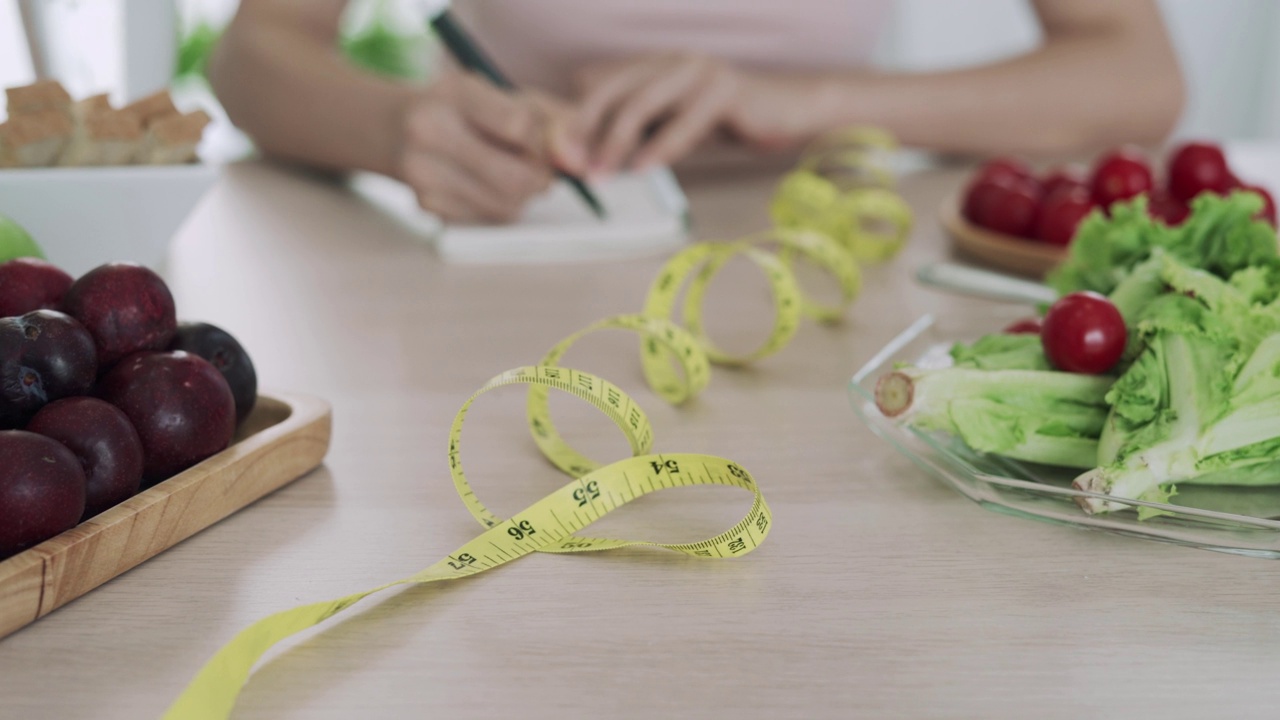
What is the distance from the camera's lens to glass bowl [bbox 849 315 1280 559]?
0.62m

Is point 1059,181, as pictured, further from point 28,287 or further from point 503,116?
point 28,287

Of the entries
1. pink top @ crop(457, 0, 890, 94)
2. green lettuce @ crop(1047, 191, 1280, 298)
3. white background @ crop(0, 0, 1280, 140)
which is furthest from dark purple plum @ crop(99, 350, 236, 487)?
white background @ crop(0, 0, 1280, 140)

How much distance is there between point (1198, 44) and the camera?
174 inches

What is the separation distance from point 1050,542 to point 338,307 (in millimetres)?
786

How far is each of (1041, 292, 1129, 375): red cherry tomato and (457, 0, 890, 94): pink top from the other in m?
1.47

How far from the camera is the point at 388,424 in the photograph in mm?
838

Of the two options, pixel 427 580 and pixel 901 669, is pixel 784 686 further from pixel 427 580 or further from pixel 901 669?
pixel 427 580

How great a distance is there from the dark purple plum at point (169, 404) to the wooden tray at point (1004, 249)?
964 mm

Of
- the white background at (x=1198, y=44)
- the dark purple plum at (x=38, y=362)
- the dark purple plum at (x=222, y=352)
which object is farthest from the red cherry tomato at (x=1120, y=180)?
the white background at (x=1198, y=44)

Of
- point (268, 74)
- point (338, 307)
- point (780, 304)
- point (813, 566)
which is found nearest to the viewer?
point (813, 566)

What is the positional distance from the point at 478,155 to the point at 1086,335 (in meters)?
0.95

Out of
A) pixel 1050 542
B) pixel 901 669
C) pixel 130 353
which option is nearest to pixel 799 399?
pixel 1050 542

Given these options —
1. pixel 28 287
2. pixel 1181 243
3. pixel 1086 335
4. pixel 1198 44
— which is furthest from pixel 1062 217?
pixel 1198 44

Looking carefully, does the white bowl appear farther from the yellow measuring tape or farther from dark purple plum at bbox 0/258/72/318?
the yellow measuring tape
